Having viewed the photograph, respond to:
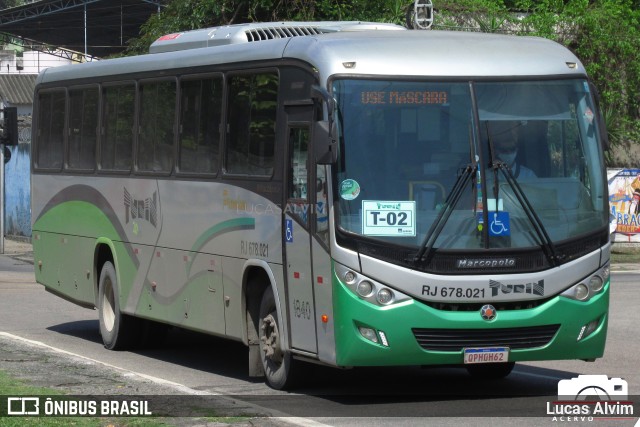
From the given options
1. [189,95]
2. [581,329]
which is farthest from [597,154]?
[189,95]

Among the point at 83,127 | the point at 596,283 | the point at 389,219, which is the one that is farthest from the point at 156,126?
the point at 596,283

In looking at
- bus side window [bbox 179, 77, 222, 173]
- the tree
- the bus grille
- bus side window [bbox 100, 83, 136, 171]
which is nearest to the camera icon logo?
the bus grille

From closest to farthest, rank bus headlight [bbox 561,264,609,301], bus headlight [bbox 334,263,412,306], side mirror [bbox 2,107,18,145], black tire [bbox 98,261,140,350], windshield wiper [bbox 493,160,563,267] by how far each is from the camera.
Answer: bus headlight [bbox 334,263,412,306] < windshield wiper [bbox 493,160,563,267] < bus headlight [bbox 561,264,609,301] < black tire [bbox 98,261,140,350] < side mirror [bbox 2,107,18,145]

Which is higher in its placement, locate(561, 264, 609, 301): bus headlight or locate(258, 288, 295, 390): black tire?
locate(561, 264, 609, 301): bus headlight

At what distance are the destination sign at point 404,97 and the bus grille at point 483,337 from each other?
5.87 feet

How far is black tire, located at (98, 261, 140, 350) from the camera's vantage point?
15781 mm

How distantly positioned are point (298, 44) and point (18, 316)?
9.36 m

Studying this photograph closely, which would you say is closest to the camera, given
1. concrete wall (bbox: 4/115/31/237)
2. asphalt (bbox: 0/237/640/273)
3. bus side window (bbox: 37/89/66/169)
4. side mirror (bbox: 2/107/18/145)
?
bus side window (bbox: 37/89/66/169)

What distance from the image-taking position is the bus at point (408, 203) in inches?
414

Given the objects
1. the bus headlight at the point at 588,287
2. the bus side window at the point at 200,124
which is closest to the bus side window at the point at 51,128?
the bus side window at the point at 200,124

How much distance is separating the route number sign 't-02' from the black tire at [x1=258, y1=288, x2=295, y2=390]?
1.56 meters

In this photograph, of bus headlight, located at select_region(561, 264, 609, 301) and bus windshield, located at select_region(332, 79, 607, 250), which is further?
bus headlight, located at select_region(561, 264, 609, 301)

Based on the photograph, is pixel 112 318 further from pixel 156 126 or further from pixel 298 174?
pixel 298 174

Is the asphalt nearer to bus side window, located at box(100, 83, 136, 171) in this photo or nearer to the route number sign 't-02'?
bus side window, located at box(100, 83, 136, 171)
